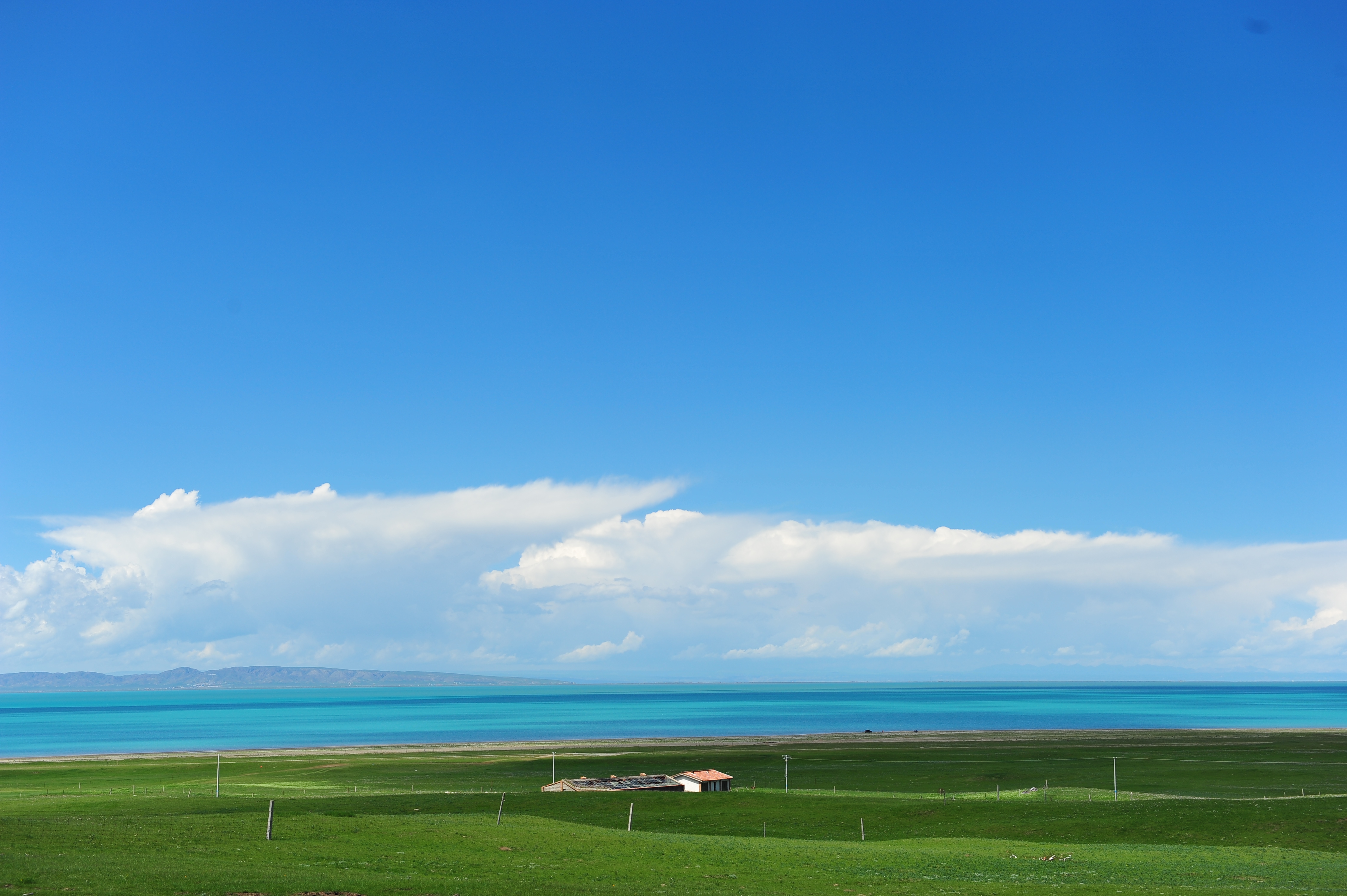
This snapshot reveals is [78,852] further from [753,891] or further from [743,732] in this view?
[743,732]

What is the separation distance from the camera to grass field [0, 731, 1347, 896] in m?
32.8

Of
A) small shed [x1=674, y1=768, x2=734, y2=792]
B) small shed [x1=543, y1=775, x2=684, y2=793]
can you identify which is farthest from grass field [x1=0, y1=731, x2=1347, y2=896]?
small shed [x1=674, y1=768, x2=734, y2=792]

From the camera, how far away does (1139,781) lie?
9400cm

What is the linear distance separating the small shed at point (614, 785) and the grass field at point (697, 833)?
86.0 inches

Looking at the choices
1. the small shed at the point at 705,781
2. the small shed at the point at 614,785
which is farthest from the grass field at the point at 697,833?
the small shed at the point at 705,781

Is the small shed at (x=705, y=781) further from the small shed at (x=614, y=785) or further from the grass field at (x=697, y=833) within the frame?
the grass field at (x=697, y=833)

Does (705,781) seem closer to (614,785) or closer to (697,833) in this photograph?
(614,785)

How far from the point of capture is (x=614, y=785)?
7612 cm

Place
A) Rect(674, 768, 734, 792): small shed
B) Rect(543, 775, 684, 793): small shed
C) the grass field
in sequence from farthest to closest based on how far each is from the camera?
Rect(674, 768, 734, 792): small shed, Rect(543, 775, 684, 793): small shed, the grass field

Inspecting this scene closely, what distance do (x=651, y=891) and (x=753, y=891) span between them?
3.83 metres

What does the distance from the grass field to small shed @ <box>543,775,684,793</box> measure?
86.0 inches

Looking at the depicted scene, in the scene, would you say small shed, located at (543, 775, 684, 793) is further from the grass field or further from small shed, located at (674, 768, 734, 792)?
the grass field

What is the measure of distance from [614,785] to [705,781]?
26.4 ft

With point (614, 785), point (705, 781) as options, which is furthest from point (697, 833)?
point (614, 785)
